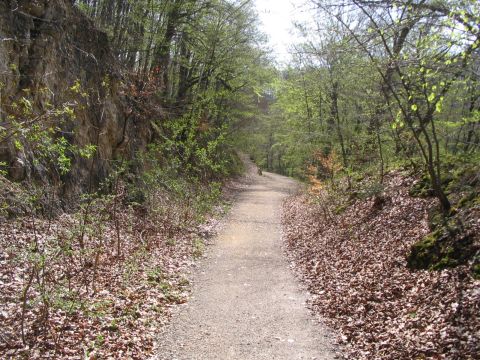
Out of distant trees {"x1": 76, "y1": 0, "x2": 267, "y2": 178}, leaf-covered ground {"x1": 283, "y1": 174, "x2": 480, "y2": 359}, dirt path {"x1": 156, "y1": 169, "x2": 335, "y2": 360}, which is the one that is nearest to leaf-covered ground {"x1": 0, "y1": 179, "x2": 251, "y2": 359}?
dirt path {"x1": 156, "y1": 169, "x2": 335, "y2": 360}

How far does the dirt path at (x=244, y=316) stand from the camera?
5.80 metres

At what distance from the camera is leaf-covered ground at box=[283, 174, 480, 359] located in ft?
17.1

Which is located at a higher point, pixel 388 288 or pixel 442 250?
pixel 442 250

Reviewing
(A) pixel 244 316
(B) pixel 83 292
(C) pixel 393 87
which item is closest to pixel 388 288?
(A) pixel 244 316

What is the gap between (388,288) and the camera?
23.0ft

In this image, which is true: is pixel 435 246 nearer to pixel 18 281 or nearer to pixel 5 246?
pixel 18 281

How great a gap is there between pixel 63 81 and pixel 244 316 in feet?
26.8

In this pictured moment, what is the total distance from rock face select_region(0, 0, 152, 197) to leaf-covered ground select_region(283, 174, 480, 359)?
6.18 metres

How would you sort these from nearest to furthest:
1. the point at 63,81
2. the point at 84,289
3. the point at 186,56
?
the point at 84,289, the point at 63,81, the point at 186,56

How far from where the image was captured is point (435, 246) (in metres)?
7.38

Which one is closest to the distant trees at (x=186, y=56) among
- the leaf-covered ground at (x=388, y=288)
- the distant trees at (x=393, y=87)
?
the distant trees at (x=393, y=87)

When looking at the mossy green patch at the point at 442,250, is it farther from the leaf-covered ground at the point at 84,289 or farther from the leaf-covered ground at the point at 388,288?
the leaf-covered ground at the point at 84,289

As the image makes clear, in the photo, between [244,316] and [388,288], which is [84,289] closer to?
[244,316]

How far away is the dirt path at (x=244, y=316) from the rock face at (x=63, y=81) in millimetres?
4169
